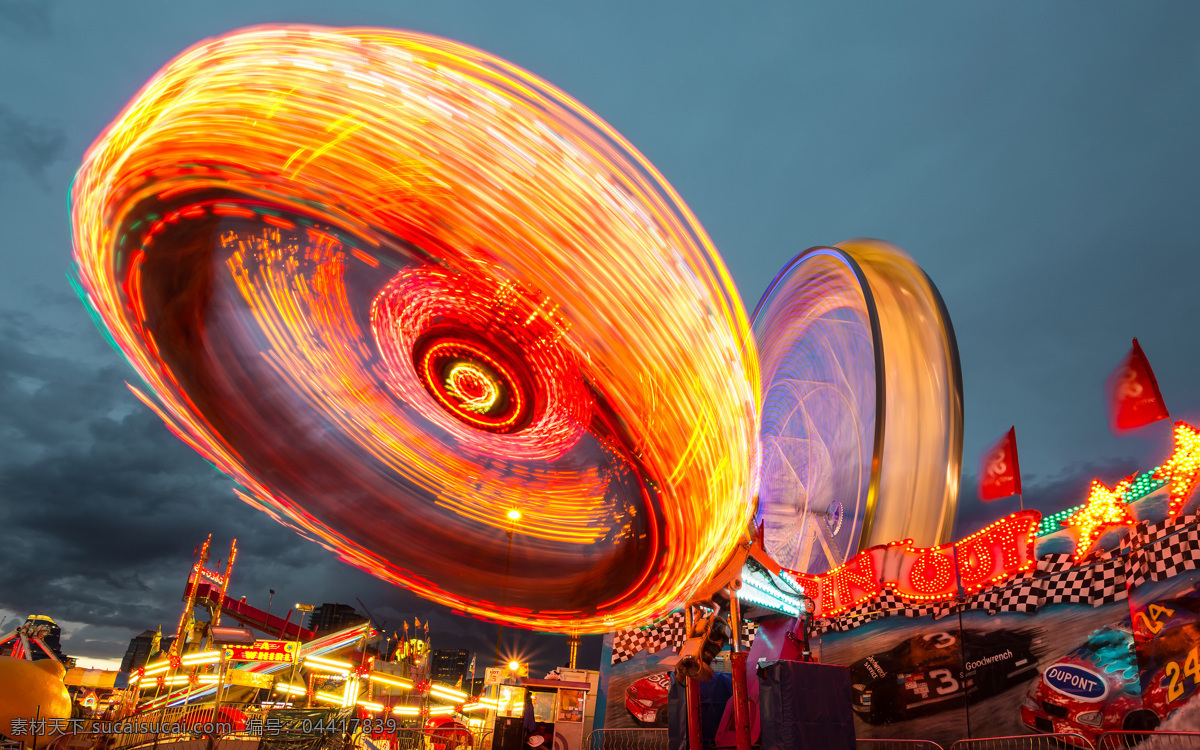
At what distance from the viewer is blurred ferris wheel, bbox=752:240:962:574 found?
1491cm

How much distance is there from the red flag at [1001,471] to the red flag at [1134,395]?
7.16 feet

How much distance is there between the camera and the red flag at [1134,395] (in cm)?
1063

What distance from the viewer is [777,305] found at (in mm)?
18016

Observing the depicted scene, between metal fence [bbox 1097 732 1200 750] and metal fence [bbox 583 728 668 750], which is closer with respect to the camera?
metal fence [bbox 1097 732 1200 750]

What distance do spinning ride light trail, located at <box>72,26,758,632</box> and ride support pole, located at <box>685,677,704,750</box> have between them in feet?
6.81

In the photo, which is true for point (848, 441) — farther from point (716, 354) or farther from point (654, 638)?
point (654, 638)

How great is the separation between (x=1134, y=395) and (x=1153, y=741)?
502 cm

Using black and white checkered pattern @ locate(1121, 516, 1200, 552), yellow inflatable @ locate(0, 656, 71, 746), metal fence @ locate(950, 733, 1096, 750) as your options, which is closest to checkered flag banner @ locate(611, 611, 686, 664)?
metal fence @ locate(950, 733, 1096, 750)

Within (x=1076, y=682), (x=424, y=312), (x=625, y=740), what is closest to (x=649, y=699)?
(x=625, y=740)

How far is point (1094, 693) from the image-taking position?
1037 centimetres

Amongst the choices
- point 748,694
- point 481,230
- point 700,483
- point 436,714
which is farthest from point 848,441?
point 436,714

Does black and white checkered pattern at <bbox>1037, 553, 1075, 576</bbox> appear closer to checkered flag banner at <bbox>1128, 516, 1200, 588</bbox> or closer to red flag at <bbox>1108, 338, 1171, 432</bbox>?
checkered flag banner at <bbox>1128, 516, 1200, 588</bbox>

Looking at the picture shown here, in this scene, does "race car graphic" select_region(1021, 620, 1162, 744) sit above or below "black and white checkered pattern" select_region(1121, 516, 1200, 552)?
below

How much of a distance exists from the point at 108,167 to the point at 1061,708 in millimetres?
17013
